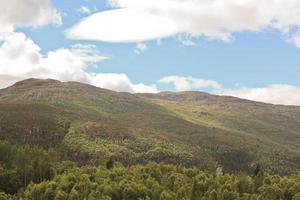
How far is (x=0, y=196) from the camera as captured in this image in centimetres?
19988

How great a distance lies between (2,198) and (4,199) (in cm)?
85

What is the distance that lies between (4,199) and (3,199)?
1.22ft

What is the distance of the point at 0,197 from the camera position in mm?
198875

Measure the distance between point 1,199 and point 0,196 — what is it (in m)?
2.24

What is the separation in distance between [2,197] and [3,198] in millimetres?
547

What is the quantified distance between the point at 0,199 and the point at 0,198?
0.94 m

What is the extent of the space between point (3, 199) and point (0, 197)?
142 centimetres

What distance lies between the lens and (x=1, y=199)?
650 ft

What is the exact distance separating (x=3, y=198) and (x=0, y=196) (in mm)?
1394

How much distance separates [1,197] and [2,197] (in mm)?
564

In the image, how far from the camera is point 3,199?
199375 mm

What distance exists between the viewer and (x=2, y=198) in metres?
199

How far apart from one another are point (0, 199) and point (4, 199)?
2254 mm

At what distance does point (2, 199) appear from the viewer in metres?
199
